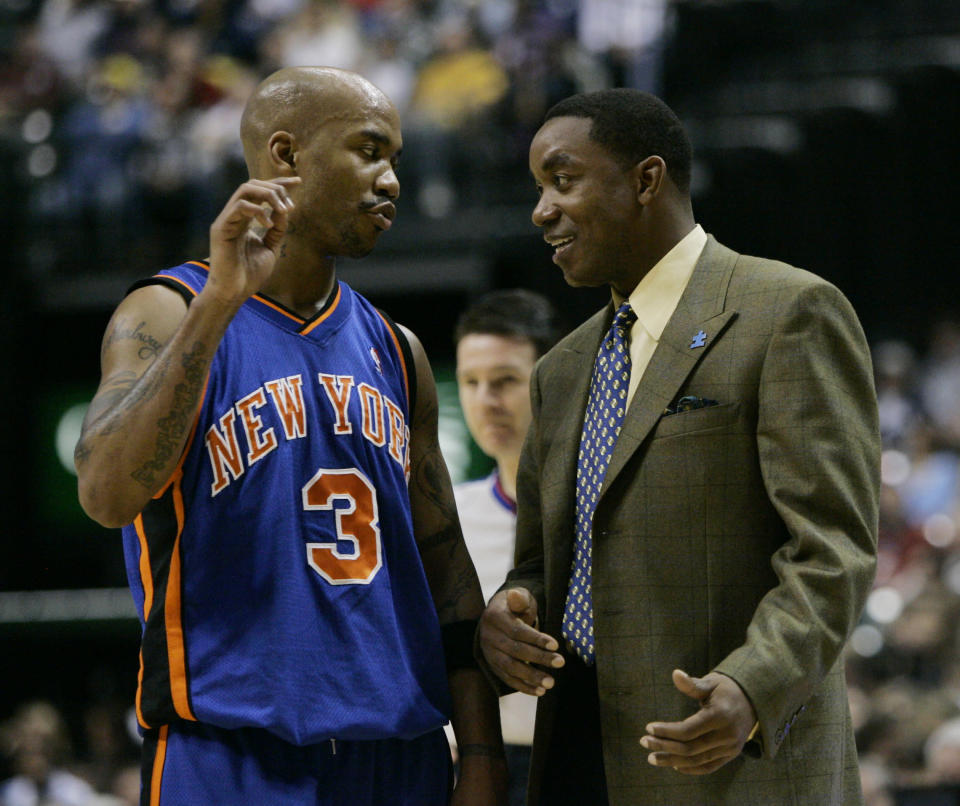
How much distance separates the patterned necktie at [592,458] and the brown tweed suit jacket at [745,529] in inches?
3.9

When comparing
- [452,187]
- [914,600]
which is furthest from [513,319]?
[452,187]

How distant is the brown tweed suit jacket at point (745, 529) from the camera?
2479 millimetres

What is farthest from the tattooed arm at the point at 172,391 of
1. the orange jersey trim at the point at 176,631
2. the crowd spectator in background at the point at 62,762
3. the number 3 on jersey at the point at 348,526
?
the crowd spectator in background at the point at 62,762

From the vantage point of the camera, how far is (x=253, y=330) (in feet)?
9.62

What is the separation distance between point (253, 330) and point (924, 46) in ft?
26.4

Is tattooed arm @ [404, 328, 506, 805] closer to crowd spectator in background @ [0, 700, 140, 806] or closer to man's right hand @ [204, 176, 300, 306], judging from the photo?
man's right hand @ [204, 176, 300, 306]

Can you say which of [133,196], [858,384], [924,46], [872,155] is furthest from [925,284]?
[858,384]

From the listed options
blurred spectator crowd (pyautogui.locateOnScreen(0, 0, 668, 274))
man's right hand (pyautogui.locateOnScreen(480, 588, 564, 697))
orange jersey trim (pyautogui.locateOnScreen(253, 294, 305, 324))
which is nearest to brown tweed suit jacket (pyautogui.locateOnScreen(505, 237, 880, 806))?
man's right hand (pyautogui.locateOnScreen(480, 588, 564, 697))

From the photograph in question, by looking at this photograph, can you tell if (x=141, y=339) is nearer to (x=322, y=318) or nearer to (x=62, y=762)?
(x=322, y=318)

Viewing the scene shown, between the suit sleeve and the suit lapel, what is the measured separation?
0.16 meters

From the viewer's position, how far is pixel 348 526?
9.48 ft

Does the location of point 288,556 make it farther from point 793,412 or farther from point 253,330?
point 793,412

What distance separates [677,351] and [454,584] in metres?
0.82

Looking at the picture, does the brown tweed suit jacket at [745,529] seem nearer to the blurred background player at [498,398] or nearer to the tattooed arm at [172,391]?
the tattooed arm at [172,391]
